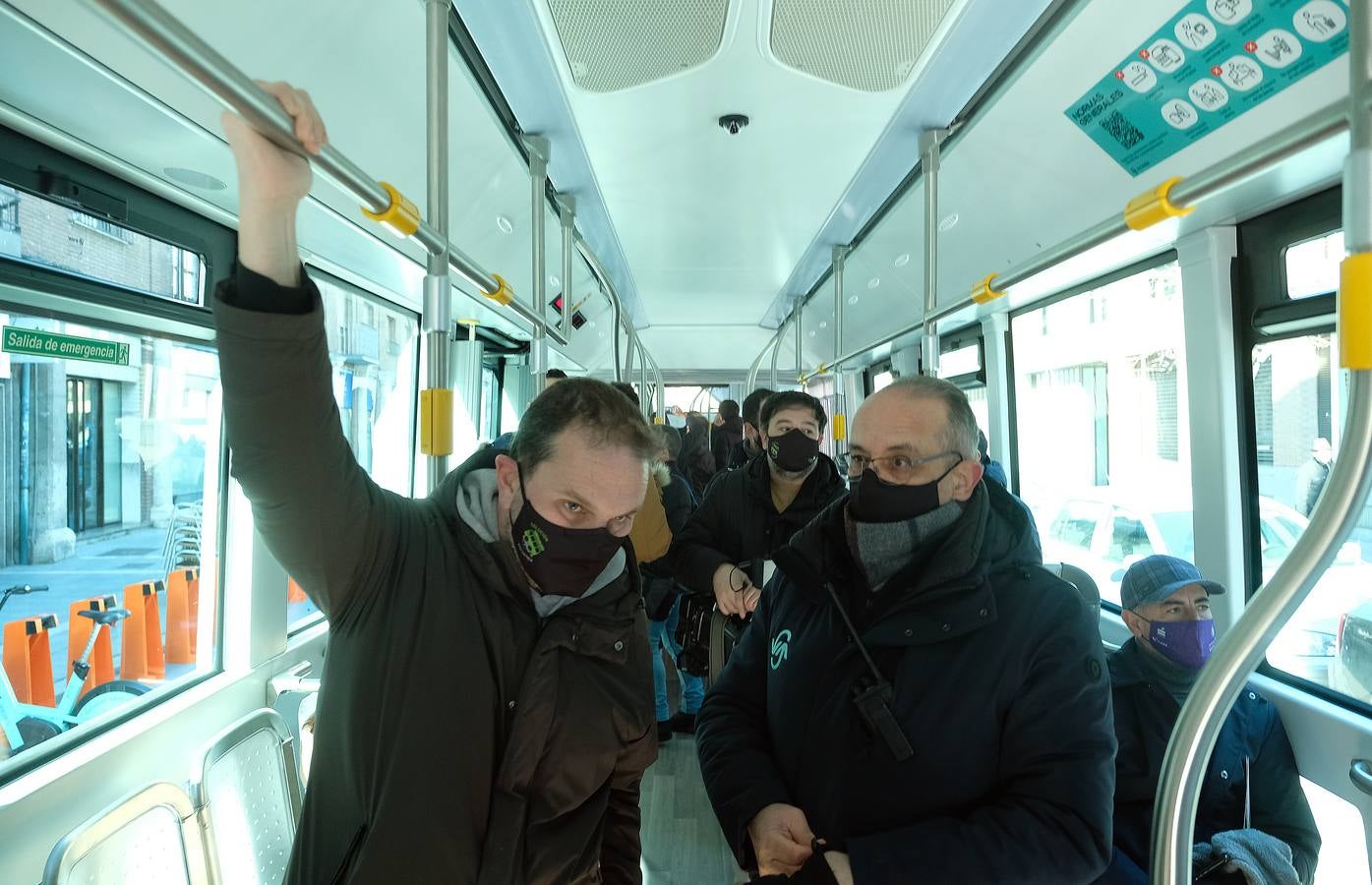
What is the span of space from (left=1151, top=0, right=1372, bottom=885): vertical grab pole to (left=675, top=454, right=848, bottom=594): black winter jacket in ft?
6.19

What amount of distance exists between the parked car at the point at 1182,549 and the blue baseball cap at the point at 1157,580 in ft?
0.77

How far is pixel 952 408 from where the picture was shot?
67.2 inches

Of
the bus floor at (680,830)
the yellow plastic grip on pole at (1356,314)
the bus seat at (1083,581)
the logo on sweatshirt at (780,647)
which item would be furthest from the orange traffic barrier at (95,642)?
the bus seat at (1083,581)

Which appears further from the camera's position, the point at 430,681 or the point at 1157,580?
the point at 1157,580

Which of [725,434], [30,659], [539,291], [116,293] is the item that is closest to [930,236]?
[539,291]

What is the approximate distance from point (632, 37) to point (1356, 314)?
1.91m

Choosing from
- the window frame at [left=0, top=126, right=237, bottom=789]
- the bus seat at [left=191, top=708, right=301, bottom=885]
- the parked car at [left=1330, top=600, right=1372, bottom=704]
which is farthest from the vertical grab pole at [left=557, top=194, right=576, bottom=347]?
the parked car at [left=1330, top=600, right=1372, bottom=704]

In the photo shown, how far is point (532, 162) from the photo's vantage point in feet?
9.90

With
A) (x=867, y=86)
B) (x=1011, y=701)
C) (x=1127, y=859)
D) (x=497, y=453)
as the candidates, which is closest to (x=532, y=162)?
(x=867, y=86)

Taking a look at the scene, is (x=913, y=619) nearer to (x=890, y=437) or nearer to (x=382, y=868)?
(x=890, y=437)

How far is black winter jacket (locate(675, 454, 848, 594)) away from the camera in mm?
2998

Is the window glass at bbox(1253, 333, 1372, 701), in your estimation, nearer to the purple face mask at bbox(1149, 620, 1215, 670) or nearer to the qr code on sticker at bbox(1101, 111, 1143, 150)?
the purple face mask at bbox(1149, 620, 1215, 670)

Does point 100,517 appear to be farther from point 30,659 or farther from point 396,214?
point 396,214

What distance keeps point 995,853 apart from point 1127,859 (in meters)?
1.24
